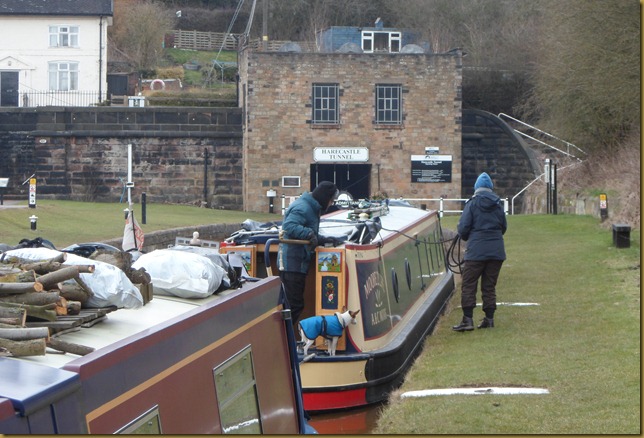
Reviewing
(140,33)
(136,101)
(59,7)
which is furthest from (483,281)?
(140,33)

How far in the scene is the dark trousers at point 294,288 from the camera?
9.04 meters

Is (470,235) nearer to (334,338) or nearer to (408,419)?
(334,338)

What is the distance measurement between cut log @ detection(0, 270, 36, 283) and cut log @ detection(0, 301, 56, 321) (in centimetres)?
11

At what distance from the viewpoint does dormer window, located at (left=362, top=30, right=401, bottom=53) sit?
1444 inches

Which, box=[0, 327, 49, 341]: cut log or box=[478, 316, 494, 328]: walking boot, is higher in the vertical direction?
box=[0, 327, 49, 341]: cut log

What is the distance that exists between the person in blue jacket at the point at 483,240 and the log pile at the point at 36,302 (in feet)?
22.8

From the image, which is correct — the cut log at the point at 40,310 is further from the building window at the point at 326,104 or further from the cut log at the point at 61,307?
the building window at the point at 326,104

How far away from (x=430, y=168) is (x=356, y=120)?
9.65 feet

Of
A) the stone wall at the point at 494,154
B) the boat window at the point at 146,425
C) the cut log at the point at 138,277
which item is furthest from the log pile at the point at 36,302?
the stone wall at the point at 494,154

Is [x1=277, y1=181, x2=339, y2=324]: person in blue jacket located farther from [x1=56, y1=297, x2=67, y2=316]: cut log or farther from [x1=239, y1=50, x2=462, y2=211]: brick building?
[x1=239, y1=50, x2=462, y2=211]: brick building

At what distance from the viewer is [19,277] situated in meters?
3.53

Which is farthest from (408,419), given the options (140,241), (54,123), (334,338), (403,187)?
(54,123)

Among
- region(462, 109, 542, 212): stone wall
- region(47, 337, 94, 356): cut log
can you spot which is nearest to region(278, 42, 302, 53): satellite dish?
region(462, 109, 542, 212): stone wall

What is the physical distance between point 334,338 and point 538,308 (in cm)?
409
